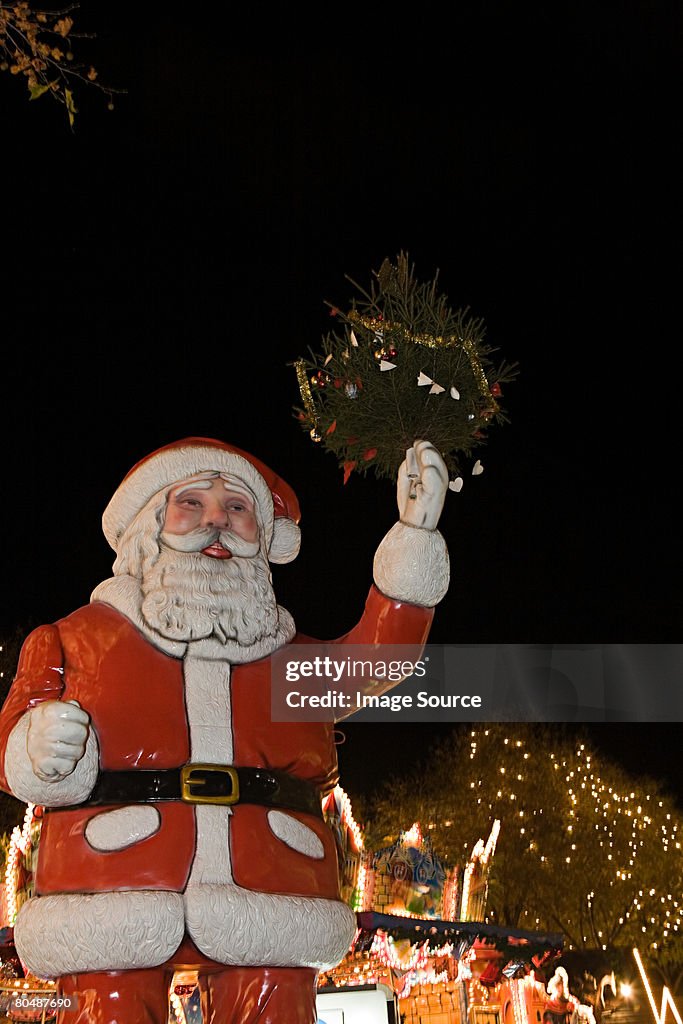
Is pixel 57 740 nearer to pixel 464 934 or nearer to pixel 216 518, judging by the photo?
pixel 216 518

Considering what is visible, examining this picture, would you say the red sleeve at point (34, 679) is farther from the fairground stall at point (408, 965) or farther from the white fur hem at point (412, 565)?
the fairground stall at point (408, 965)

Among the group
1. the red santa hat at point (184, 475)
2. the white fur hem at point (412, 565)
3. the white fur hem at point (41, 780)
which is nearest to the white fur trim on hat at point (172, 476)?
the red santa hat at point (184, 475)

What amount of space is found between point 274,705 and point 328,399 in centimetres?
125

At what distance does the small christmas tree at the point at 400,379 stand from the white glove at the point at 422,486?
17cm

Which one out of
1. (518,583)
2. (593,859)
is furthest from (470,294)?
(593,859)

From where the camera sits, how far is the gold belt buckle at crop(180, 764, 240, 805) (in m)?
3.84

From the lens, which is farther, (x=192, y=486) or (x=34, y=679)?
(x=192, y=486)

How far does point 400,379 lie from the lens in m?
4.47

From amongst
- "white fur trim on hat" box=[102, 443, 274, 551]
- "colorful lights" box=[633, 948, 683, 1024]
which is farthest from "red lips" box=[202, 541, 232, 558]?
"colorful lights" box=[633, 948, 683, 1024]

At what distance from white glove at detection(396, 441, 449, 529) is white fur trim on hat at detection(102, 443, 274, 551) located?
633 millimetres

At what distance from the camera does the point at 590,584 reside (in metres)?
13.0

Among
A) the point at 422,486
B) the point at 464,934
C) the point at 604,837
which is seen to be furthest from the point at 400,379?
the point at 604,837

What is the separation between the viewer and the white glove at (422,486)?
14.5 ft

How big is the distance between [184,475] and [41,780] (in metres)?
1.40
